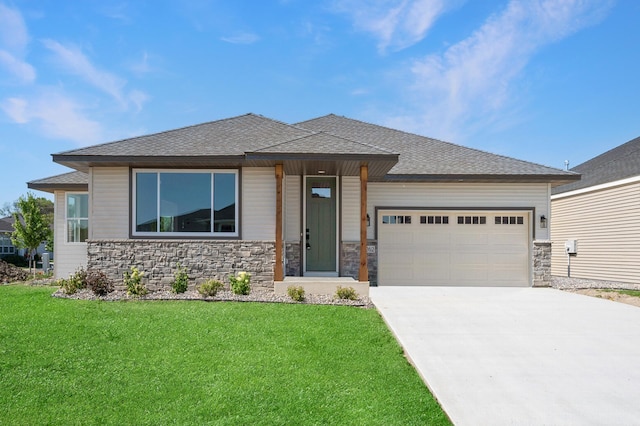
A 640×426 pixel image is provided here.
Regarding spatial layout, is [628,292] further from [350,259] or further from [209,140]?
[209,140]

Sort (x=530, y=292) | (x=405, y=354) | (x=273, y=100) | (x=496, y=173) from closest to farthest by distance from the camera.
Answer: (x=405, y=354) < (x=530, y=292) < (x=496, y=173) < (x=273, y=100)

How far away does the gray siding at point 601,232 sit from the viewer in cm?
1237

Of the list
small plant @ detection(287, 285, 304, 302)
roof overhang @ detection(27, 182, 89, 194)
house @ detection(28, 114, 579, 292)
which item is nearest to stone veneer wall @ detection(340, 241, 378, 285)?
house @ detection(28, 114, 579, 292)

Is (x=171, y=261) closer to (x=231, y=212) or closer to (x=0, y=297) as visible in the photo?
(x=231, y=212)

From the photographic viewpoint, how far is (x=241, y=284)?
27.8 feet

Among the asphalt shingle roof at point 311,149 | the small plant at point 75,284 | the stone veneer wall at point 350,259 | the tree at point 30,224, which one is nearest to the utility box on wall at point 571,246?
the asphalt shingle roof at point 311,149

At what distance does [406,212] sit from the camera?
11117 millimetres

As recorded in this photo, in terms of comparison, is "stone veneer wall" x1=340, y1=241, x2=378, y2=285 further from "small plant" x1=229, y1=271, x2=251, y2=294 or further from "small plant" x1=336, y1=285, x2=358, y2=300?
"small plant" x1=229, y1=271, x2=251, y2=294

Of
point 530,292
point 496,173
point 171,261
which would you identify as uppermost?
point 496,173

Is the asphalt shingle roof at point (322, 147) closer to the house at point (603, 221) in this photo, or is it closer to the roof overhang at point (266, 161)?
the roof overhang at point (266, 161)

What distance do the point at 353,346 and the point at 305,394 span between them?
58.3 inches

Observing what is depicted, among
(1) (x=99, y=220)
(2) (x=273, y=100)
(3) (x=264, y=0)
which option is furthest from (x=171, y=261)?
(2) (x=273, y=100)

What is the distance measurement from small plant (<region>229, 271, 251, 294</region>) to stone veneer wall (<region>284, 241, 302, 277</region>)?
1.74 meters

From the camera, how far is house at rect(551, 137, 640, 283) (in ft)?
40.7
